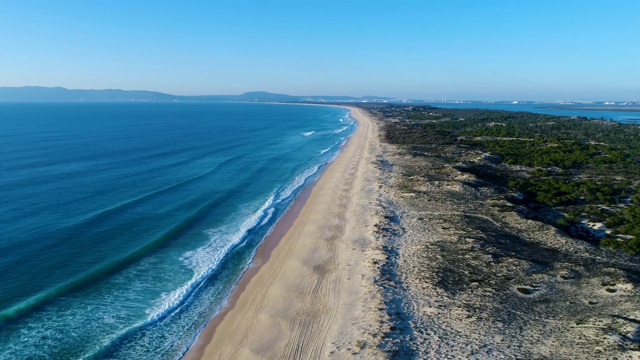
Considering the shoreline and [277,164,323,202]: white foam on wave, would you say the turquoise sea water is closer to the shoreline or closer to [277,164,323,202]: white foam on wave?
[277,164,323,202]: white foam on wave

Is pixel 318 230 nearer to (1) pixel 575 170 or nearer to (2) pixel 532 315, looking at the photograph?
(2) pixel 532 315

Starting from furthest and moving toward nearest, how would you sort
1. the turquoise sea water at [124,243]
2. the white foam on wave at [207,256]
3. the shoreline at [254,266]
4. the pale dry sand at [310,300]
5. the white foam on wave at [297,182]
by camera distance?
the white foam on wave at [297,182], the white foam on wave at [207,256], the turquoise sea water at [124,243], the shoreline at [254,266], the pale dry sand at [310,300]


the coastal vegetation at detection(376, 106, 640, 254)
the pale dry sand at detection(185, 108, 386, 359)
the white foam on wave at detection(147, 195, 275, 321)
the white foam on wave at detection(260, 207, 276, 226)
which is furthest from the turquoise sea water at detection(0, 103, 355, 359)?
the coastal vegetation at detection(376, 106, 640, 254)

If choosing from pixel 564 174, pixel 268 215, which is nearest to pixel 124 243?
pixel 268 215

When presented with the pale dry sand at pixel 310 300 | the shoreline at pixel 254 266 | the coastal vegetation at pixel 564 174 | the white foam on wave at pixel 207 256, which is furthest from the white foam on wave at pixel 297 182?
the coastal vegetation at pixel 564 174

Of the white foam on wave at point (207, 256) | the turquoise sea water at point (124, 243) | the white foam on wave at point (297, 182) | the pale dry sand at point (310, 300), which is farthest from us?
the white foam on wave at point (297, 182)

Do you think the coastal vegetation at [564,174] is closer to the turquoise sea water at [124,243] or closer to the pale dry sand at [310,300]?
the pale dry sand at [310,300]
